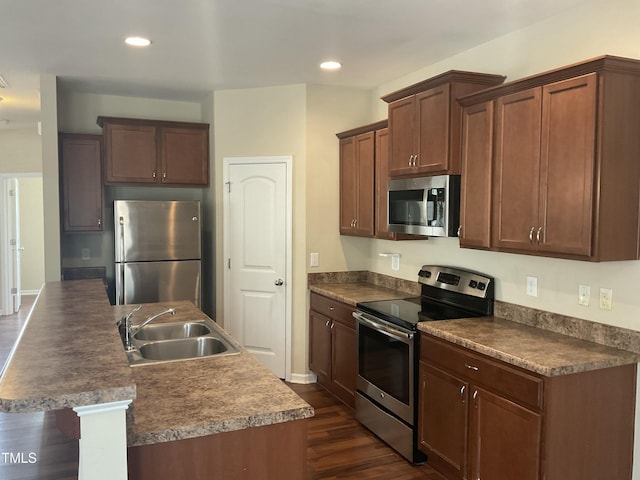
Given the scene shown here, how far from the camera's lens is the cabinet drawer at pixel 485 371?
2.42 metres

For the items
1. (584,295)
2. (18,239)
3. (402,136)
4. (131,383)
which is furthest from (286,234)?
(18,239)

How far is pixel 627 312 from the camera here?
2.59 m

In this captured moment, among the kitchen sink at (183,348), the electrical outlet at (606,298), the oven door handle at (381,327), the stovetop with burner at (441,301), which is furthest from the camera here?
the stovetop with burner at (441,301)

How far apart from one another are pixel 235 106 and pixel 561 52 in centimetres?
296

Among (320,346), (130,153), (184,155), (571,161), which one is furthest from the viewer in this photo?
(184,155)

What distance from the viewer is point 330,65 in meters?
4.13

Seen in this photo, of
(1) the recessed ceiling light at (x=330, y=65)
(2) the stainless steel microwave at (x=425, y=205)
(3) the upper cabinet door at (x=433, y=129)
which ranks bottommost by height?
(2) the stainless steel microwave at (x=425, y=205)

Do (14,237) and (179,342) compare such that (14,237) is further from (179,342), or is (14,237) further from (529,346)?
(529,346)

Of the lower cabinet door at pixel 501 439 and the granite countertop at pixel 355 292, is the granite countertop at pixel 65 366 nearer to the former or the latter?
the lower cabinet door at pixel 501 439

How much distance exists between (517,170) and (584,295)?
29.8 inches

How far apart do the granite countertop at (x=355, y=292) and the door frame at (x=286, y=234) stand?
272 millimetres

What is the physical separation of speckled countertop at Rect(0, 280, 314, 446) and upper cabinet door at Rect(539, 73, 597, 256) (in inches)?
61.0

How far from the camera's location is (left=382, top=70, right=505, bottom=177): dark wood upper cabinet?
327cm

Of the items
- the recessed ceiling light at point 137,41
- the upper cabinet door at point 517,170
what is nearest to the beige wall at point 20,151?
the recessed ceiling light at point 137,41
